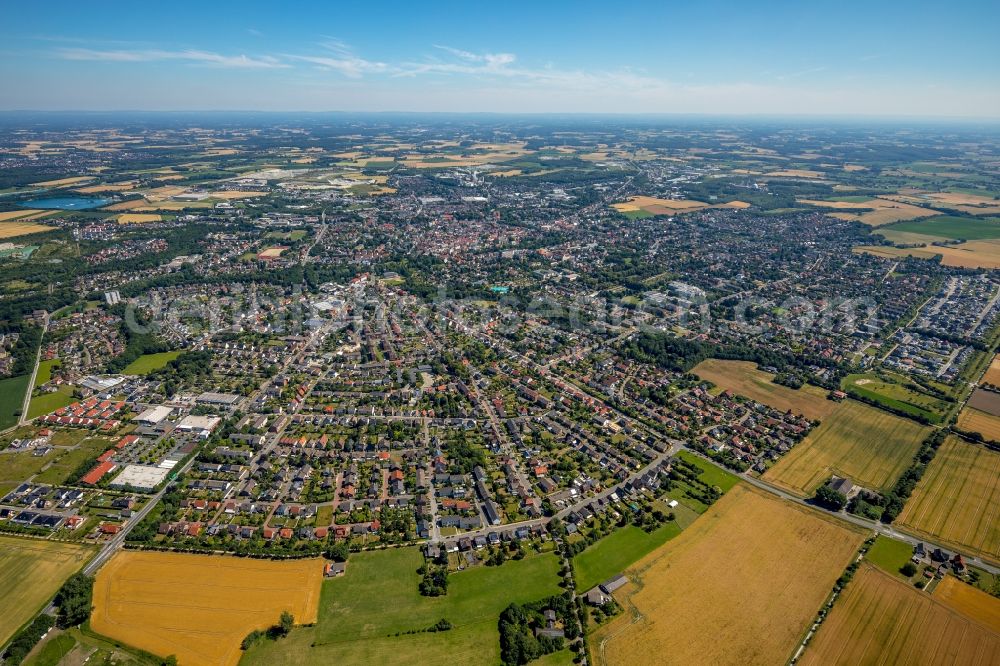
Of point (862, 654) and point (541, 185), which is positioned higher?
point (541, 185)

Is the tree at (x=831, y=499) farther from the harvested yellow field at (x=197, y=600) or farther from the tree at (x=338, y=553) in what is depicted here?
the harvested yellow field at (x=197, y=600)

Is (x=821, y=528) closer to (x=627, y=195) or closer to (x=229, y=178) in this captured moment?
(x=627, y=195)

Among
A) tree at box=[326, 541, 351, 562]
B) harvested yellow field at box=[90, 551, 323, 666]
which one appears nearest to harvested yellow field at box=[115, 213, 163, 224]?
harvested yellow field at box=[90, 551, 323, 666]

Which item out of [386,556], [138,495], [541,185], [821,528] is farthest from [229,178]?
[821,528]

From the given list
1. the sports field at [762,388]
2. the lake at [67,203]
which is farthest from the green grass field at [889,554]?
the lake at [67,203]

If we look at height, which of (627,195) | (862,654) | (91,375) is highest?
(627,195)

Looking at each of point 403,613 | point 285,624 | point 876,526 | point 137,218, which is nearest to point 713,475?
point 876,526

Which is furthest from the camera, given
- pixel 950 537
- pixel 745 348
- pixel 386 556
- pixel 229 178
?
pixel 229 178
